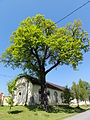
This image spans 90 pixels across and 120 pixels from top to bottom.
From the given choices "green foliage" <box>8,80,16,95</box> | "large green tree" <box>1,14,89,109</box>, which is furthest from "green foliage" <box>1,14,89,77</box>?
"green foliage" <box>8,80,16,95</box>

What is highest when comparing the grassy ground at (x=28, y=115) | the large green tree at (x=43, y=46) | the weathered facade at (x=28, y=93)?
the large green tree at (x=43, y=46)

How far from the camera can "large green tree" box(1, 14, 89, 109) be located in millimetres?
18748

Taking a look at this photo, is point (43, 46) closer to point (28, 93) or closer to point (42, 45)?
point (42, 45)

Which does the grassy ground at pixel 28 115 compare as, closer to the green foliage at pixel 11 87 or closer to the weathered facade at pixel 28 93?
the green foliage at pixel 11 87

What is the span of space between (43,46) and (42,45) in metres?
0.52

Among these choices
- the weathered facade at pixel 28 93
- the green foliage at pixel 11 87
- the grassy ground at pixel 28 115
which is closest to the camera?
the grassy ground at pixel 28 115

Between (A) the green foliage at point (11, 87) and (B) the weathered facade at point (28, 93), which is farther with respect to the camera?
(B) the weathered facade at point (28, 93)

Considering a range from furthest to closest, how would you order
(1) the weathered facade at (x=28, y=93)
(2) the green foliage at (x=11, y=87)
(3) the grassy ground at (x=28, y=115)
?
(1) the weathered facade at (x=28, y=93), (2) the green foliage at (x=11, y=87), (3) the grassy ground at (x=28, y=115)

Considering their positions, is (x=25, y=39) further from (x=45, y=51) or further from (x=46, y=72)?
(x=46, y=72)

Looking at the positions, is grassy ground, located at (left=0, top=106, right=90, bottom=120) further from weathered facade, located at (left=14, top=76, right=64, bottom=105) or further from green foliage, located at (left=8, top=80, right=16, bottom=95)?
weathered facade, located at (left=14, top=76, right=64, bottom=105)

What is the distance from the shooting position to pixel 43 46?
21.0 m

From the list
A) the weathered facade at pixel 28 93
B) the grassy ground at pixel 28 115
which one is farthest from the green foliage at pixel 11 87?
the weathered facade at pixel 28 93

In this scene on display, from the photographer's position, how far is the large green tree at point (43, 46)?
61.5ft

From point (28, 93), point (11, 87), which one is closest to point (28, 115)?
point (11, 87)
